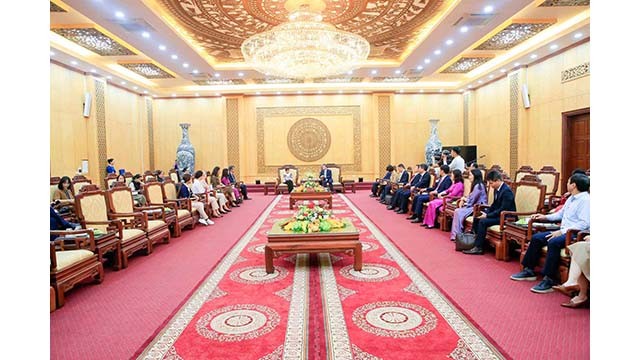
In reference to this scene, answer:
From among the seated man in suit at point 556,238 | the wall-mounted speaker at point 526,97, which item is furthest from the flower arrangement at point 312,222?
the wall-mounted speaker at point 526,97

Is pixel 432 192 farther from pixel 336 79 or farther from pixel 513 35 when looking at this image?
pixel 336 79

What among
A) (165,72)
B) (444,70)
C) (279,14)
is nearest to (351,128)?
(444,70)

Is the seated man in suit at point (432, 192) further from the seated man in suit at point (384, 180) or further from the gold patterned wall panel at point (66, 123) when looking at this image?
the gold patterned wall panel at point (66, 123)

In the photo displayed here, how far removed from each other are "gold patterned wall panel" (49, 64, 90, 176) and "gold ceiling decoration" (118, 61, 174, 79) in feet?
4.00

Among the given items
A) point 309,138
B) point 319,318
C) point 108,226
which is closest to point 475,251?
point 319,318

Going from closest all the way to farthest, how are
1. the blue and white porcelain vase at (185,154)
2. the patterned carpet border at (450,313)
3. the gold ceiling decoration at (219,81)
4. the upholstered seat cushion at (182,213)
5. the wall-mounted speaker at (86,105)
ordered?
1. the patterned carpet border at (450,313)
2. the upholstered seat cushion at (182,213)
3. the wall-mounted speaker at (86,105)
4. the gold ceiling decoration at (219,81)
5. the blue and white porcelain vase at (185,154)

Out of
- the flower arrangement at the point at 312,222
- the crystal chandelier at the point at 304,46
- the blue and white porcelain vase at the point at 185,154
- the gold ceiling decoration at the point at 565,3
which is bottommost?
the flower arrangement at the point at 312,222

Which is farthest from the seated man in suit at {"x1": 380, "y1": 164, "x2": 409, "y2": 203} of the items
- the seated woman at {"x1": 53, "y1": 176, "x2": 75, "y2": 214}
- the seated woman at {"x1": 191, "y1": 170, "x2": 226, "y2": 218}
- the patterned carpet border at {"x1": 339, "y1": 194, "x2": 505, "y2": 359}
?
the seated woman at {"x1": 53, "y1": 176, "x2": 75, "y2": 214}

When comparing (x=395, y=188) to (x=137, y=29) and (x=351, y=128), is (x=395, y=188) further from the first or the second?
(x=137, y=29)

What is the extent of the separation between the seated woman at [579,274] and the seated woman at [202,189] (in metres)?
6.34

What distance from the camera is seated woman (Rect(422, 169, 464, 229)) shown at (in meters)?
6.39

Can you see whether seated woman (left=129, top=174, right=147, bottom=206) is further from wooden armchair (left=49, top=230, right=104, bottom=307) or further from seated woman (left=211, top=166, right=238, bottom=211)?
wooden armchair (left=49, top=230, right=104, bottom=307)

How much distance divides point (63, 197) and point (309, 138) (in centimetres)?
912

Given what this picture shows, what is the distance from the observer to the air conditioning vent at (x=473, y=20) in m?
7.00
